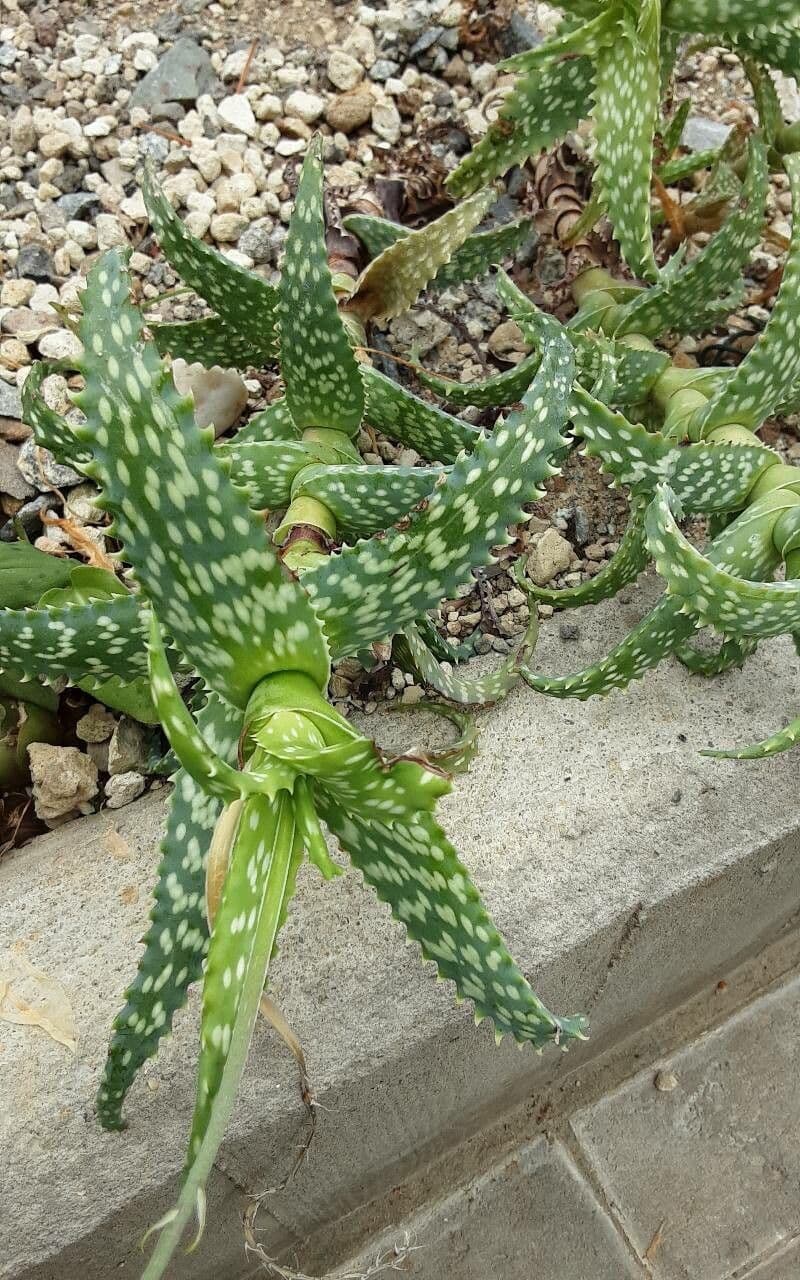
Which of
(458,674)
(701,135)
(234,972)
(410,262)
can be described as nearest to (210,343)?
(410,262)

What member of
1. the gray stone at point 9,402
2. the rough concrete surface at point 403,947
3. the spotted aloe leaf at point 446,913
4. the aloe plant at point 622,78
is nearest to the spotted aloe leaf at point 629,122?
the aloe plant at point 622,78

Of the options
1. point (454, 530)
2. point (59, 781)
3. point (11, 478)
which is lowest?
point (59, 781)

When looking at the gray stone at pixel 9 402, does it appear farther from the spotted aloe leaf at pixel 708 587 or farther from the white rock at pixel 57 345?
the spotted aloe leaf at pixel 708 587

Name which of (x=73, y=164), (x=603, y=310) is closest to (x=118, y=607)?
(x=603, y=310)

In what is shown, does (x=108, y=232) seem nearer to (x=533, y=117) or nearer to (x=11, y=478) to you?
(x=11, y=478)

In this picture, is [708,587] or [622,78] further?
[622,78]

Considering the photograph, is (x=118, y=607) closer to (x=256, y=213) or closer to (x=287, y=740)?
(x=287, y=740)
